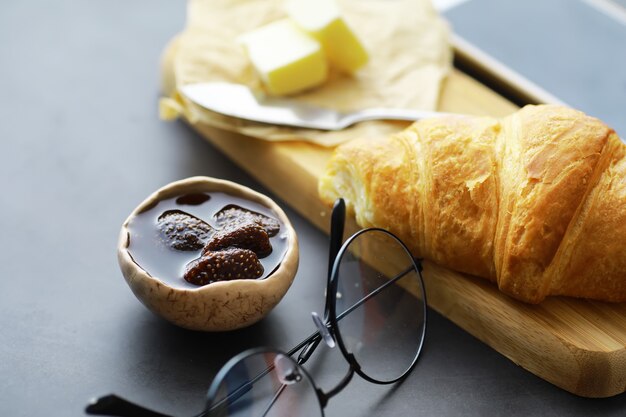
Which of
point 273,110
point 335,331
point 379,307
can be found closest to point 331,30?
point 273,110

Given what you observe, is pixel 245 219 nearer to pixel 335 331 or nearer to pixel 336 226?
pixel 336 226

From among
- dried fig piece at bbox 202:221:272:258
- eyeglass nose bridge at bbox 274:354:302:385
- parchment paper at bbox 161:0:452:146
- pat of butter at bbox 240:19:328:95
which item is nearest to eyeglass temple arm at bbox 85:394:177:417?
eyeglass nose bridge at bbox 274:354:302:385

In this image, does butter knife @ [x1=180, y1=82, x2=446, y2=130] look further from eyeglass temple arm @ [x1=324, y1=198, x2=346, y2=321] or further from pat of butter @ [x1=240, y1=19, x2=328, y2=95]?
eyeglass temple arm @ [x1=324, y1=198, x2=346, y2=321]

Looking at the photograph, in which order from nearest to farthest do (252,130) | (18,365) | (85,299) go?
1. (18,365)
2. (85,299)
3. (252,130)

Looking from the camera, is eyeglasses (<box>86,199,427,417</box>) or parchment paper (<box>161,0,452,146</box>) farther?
parchment paper (<box>161,0,452,146</box>)

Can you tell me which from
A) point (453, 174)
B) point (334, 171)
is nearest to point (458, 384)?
point (453, 174)

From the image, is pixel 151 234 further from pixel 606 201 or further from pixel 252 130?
pixel 606 201
